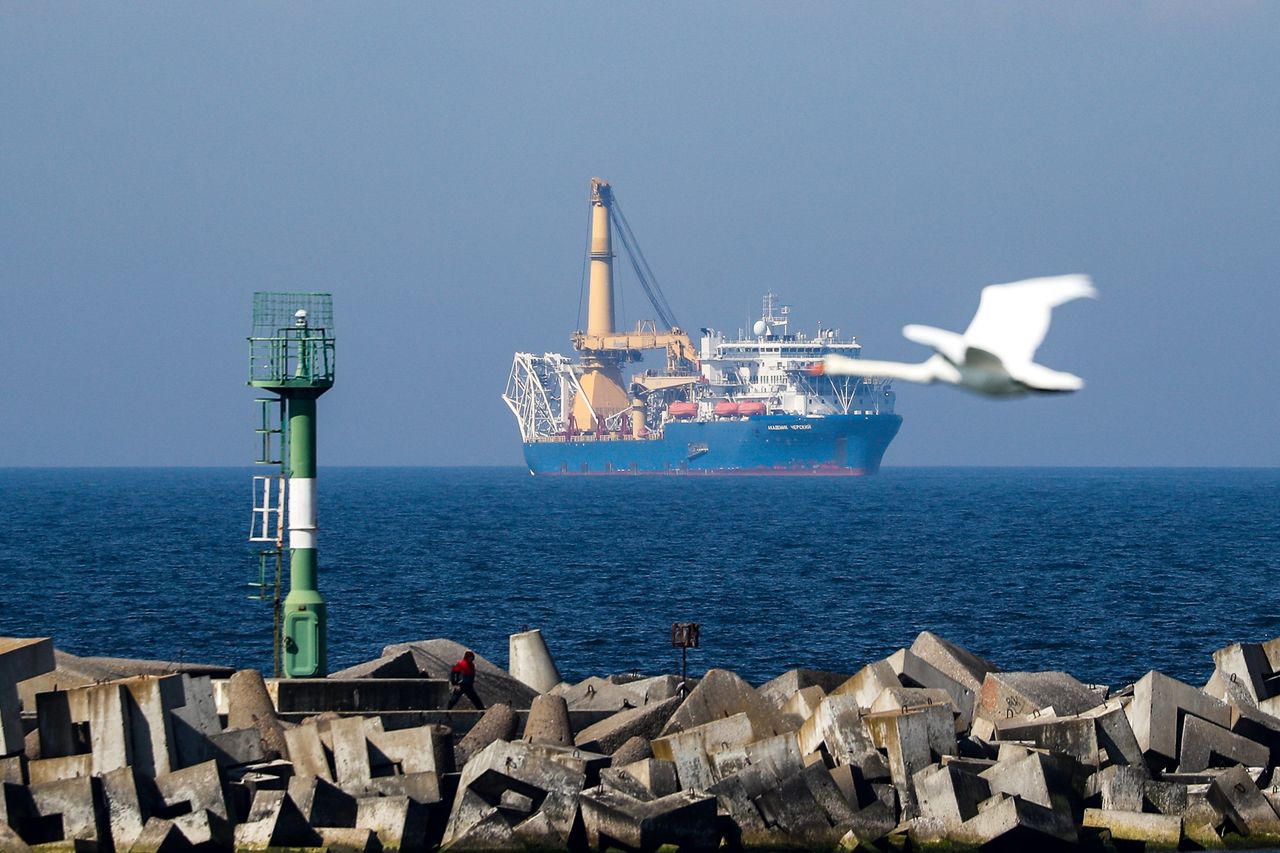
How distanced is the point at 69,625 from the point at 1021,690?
16.8 meters

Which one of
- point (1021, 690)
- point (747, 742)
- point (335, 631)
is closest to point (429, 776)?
point (747, 742)

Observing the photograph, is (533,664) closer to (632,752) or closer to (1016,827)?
Result: (632,752)

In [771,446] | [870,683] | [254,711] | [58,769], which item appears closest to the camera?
[58,769]

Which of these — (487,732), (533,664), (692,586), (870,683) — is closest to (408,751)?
(487,732)

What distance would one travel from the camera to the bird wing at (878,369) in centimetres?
776

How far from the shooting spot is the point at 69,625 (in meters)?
26.7

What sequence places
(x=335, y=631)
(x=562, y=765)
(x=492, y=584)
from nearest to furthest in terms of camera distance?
(x=562, y=765)
(x=335, y=631)
(x=492, y=584)

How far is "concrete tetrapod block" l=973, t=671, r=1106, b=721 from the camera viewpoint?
1412cm

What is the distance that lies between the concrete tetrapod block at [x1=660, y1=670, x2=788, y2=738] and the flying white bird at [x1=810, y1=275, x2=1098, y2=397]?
16.7 ft

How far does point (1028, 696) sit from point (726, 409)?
103236 mm

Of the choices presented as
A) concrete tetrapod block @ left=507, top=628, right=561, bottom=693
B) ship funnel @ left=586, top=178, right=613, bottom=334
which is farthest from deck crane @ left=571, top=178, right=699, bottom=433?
concrete tetrapod block @ left=507, top=628, right=561, bottom=693

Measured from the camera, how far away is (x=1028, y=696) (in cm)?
1422

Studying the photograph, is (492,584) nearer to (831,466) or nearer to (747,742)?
(747,742)

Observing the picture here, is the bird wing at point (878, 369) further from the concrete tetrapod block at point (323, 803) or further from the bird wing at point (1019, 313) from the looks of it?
the concrete tetrapod block at point (323, 803)
